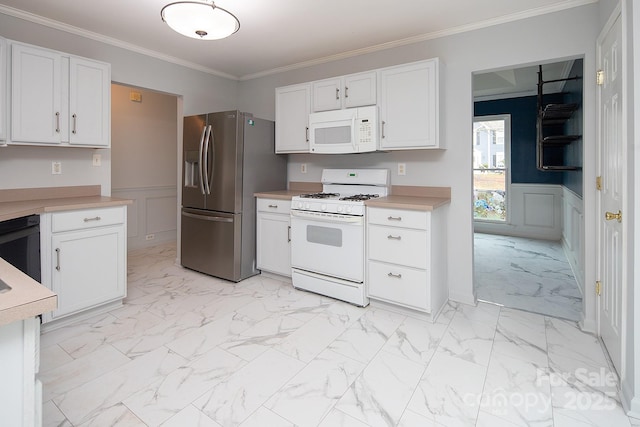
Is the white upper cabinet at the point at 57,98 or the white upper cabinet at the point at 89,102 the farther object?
the white upper cabinet at the point at 89,102

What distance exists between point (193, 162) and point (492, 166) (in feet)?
17.1

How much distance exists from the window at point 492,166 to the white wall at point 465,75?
3.36 m

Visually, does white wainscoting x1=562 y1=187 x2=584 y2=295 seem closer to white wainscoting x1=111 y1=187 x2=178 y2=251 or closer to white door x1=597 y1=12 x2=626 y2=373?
white door x1=597 y1=12 x2=626 y2=373

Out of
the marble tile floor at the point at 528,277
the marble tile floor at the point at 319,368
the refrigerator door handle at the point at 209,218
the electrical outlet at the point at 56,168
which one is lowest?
the marble tile floor at the point at 319,368

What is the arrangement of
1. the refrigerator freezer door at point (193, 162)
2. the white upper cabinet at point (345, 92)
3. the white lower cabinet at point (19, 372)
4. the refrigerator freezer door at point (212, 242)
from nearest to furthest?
1. the white lower cabinet at point (19, 372)
2. the white upper cabinet at point (345, 92)
3. the refrigerator freezer door at point (212, 242)
4. the refrigerator freezer door at point (193, 162)

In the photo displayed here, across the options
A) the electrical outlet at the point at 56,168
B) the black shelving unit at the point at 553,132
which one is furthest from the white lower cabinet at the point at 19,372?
the black shelving unit at the point at 553,132

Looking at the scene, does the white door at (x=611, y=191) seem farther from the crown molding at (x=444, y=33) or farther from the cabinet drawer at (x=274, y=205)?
the cabinet drawer at (x=274, y=205)

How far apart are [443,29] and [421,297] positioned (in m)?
2.30

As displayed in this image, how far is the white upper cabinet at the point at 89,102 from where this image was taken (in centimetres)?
273

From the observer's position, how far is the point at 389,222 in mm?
2777

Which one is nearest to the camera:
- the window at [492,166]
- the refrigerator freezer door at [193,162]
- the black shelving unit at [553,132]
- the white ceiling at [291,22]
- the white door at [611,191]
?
the white door at [611,191]

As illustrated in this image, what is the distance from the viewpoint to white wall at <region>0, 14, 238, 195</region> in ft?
9.11

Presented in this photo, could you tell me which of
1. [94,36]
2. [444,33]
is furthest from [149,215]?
[444,33]

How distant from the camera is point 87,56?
3.17 metres
